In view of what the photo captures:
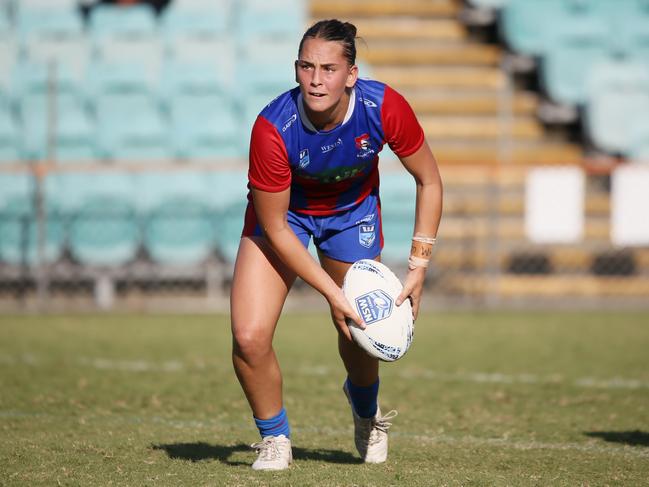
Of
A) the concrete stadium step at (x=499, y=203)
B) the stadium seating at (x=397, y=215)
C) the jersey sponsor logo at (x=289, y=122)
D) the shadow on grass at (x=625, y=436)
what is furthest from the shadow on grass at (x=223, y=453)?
the concrete stadium step at (x=499, y=203)

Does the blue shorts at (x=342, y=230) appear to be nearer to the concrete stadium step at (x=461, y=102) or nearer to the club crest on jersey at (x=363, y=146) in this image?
the club crest on jersey at (x=363, y=146)

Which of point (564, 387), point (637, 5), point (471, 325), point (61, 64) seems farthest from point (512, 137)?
point (564, 387)

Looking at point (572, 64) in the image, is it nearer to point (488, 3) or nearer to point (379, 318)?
point (488, 3)

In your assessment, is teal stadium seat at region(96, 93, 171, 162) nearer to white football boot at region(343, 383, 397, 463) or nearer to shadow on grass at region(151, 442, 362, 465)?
shadow on grass at region(151, 442, 362, 465)

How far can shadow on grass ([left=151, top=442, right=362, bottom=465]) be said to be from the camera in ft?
15.8

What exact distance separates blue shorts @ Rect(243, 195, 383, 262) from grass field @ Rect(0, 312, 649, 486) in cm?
94

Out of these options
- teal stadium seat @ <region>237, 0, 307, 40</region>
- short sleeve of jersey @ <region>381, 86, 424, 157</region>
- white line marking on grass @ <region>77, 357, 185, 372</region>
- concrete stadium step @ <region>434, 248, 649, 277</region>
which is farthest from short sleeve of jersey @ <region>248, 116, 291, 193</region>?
teal stadium seat @ <region>237, 0, 307, 40</region>

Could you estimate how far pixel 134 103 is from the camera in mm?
14008

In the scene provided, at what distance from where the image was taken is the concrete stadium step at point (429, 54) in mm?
15242

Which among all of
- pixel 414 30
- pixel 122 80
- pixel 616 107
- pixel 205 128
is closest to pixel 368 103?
pixel 205 128

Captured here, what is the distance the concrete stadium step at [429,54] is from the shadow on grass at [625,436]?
10.2 m

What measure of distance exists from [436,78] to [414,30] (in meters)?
1.03

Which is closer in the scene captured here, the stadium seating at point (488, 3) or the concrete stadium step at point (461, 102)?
the concrete stadium step at point (461, 102)

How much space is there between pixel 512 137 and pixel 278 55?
10.9ft
